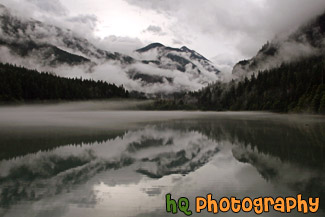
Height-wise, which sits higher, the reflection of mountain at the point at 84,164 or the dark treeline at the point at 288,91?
the dark treeline at the point at 288,91

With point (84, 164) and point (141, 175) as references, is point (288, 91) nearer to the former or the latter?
point (84, 164)

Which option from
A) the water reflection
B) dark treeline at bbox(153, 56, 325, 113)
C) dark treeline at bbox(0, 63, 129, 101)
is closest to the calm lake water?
the water reflection

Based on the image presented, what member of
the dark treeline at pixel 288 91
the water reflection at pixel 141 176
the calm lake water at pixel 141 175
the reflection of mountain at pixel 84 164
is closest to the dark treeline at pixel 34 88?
the dark treeline at pixel 288 91

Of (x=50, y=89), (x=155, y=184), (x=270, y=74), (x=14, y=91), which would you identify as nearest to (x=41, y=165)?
(x=155, y=184)

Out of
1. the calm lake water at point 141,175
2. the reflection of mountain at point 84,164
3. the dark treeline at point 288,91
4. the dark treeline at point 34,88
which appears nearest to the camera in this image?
the calm lake water at point 141,175

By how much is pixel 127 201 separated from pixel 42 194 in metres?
3.93

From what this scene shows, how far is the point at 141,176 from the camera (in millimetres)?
14578

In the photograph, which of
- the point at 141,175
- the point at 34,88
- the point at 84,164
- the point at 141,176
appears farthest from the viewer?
the point at 34,88

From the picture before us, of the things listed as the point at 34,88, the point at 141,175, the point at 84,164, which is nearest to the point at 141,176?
the point at 141,175

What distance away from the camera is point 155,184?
1312 centimetres

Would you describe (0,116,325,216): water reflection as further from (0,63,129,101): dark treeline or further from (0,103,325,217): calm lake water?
(0,63,129,101): dark treeline

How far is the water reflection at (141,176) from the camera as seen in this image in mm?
10383

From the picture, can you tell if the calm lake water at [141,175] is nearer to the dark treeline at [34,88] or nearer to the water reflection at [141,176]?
the water reflection at [141,176]

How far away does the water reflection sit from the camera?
10.4 m
